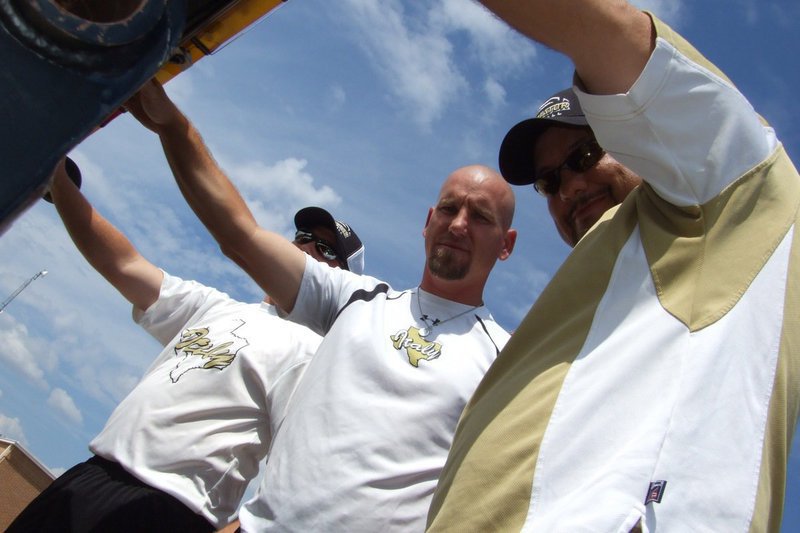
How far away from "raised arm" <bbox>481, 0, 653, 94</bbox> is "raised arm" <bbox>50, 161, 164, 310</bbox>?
2472 millimetres

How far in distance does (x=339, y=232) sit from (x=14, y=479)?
11.5 metres

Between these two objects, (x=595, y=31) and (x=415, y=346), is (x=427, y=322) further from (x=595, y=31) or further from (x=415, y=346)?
(x=595, y=31)

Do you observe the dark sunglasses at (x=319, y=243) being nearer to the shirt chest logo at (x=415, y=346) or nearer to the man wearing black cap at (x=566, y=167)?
the shirt chest logo at (x=415, y=346)

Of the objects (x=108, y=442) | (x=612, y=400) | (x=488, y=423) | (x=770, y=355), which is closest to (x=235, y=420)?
(x=108, y=442)

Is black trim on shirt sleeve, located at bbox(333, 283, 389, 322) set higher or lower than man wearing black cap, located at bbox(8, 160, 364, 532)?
higher

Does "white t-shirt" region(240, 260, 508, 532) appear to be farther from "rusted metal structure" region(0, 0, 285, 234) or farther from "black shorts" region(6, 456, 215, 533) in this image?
"rusted metal structure" region(0, 0, 285, 234)

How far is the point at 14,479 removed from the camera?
11469 millimetres

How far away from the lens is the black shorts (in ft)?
7.32

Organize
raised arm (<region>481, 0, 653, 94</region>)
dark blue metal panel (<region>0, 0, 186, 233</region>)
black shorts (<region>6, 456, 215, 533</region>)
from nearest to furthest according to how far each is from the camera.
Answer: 1. dark blue metal panel (<region>0, 0, 186, 233</region>)
2. raised arm (<region>481, 0, 653, 94</region>)
3. black shorts (<region>6, 456, 215, 533</region>)

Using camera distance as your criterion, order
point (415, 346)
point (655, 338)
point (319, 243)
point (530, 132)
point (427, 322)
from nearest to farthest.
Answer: point (655, 338)
point (530, 132)
point (415, 346)
point (427, 322)
point (319, 243)

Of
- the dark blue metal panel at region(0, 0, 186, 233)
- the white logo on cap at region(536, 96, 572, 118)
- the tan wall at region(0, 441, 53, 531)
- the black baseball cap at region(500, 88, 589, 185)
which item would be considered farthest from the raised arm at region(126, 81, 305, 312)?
the tan wall at region(0, 441, 53, 531)

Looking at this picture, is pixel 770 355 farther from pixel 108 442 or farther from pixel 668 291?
pixel 108 442

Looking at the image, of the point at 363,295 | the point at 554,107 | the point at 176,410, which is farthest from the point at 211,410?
the point at 554,107

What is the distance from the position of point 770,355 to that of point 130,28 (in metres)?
1.03
